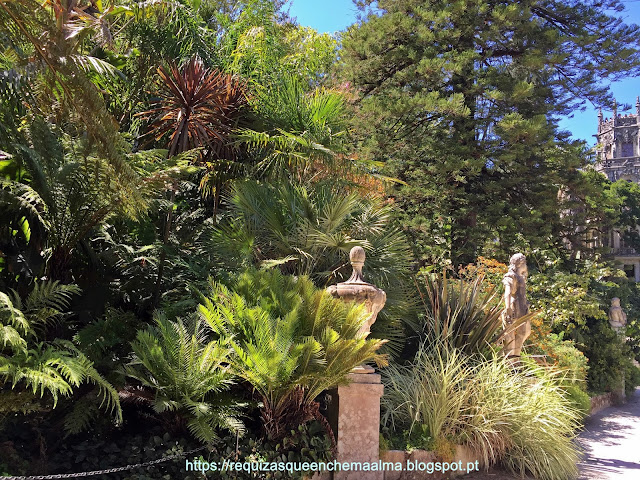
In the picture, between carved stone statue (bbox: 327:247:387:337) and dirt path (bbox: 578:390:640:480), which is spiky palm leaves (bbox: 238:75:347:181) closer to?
carved stone statue (bbox: 327:247:387:337)

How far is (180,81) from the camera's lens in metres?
7.29

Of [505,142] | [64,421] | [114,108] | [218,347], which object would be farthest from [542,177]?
[64,421]

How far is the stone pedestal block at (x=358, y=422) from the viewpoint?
501cm

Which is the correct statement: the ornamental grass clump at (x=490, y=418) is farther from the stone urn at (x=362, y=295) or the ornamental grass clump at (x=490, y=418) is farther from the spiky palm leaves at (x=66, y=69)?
the spiky palm leaves at (x=66, y=69)

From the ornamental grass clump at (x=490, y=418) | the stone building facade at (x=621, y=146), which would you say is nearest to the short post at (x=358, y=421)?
the ornamental grass clump at (x=490, y=418)

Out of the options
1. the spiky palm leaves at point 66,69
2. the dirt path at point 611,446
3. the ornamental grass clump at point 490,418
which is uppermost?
the spiky palm leaves at point 66,69

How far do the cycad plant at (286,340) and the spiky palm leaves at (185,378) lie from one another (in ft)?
0.73

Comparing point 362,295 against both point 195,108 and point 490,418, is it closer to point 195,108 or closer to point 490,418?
point 490,418

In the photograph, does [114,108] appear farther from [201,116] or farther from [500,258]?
[500,258]

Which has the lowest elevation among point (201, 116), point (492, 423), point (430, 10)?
point (492, 423)

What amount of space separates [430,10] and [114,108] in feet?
26.5

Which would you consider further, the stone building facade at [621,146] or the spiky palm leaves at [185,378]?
the stone building facade at [621,146]

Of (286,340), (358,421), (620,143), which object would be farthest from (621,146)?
(286,340)

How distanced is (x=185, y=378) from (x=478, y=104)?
11.5 meters
